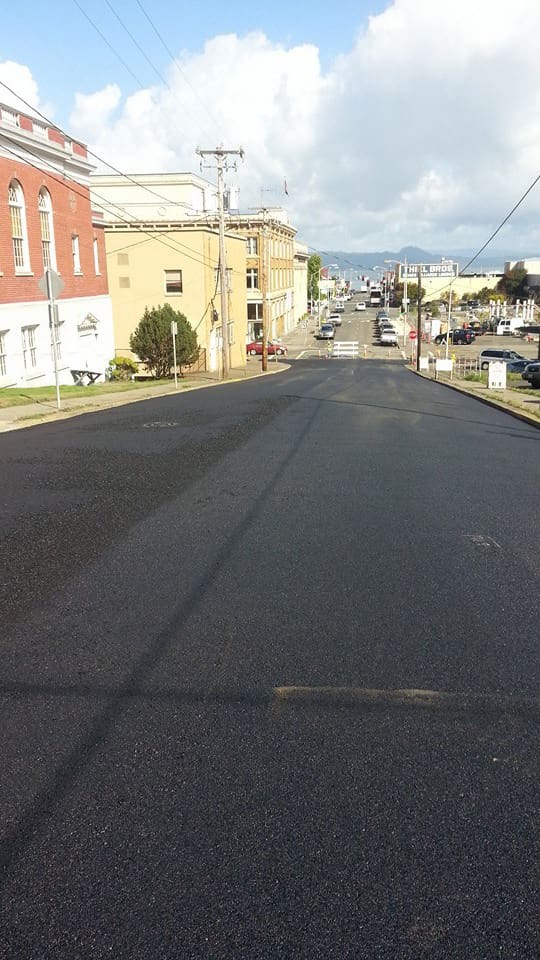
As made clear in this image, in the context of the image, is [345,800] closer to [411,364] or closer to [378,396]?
[378,396]

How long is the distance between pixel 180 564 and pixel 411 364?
63.9 m

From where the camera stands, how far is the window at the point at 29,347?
2906 centimetres

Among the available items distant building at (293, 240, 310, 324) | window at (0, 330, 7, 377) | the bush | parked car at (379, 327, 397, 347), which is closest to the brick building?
window at (0, 330, 7, 377)

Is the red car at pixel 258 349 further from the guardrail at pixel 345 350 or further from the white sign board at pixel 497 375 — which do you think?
the white sign board at pixel 497 375

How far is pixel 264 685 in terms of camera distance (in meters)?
4.76

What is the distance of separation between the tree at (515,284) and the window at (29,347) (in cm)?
13437

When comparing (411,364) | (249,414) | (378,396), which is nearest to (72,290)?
(378,396)

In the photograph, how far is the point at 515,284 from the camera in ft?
518

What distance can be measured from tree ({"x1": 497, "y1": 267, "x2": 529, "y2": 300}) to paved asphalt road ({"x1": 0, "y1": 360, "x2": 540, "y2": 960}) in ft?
500

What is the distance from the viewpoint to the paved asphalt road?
117 inches

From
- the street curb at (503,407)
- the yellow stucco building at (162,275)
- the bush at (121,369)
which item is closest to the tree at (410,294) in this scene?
the yellow stucco building at (162,275)

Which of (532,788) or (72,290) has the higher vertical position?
(72,290)

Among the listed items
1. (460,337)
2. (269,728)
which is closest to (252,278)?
(460,337)

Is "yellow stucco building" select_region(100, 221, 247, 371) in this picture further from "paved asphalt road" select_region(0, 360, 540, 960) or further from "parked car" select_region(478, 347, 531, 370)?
"paved asphalt road" select_region(0, 360, 540, 960)
